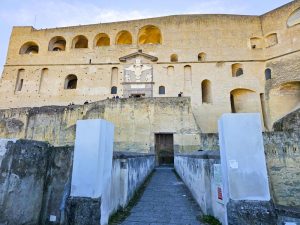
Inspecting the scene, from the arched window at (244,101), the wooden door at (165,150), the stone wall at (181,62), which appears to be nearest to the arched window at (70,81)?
the stone wall at (181,62)

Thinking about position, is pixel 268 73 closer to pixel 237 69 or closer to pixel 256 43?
pixel 237 69

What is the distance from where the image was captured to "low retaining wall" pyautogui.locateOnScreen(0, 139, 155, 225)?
249cm

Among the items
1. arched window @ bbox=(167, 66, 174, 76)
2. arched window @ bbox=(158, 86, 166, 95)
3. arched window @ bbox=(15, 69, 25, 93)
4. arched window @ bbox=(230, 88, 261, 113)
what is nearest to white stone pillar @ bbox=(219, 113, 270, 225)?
arched window @ bbox=(158, 86, 166, 95)

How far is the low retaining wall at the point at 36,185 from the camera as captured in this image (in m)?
2.49

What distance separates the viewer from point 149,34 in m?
25.9

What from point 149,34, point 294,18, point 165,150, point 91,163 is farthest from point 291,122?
point 149,34

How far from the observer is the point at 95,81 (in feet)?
74.2

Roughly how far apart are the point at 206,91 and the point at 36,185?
21.4 meters

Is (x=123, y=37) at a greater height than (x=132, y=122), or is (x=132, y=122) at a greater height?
(x=123, y=37)

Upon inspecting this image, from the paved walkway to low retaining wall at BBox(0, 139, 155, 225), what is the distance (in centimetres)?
65

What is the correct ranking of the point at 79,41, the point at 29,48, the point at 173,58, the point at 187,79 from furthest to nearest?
the point at 79,41
the point at 29,48
the point at 173,58
the point at 187,79

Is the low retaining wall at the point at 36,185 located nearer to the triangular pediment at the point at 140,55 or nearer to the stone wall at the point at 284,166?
the stone wall at the point at 284,166

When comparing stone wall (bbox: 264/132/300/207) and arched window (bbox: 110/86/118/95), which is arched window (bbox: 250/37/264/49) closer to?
arched window (bbox: 110/86/118/95)

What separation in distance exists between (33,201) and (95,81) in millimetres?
20929
